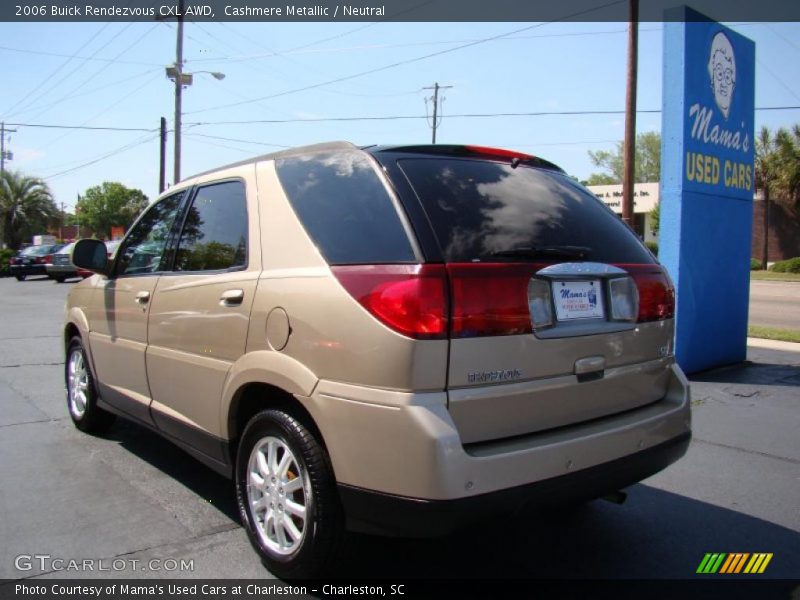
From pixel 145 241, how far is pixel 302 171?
1.78m

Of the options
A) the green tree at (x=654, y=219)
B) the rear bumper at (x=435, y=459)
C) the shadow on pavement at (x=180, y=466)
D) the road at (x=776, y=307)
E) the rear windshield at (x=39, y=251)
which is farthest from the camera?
the green tree at (x=654, y=219)

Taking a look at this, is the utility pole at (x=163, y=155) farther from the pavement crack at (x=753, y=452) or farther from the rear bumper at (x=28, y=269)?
the pavement crack at (x=753, y=452)

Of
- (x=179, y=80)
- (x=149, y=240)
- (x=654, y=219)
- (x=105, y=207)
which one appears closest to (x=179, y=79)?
(x=179, y=80)

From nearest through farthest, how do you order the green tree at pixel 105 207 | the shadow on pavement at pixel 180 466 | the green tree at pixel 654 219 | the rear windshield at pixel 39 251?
1. the shadow on pavement at pixel 180 466
2. the rear windshield at pixel 39 251
3. the green tree at pixel 654 219
4. the green tree at pixel 105 207

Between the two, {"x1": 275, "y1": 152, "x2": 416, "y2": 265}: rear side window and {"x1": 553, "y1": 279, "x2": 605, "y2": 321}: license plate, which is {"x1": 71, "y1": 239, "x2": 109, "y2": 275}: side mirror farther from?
{"x1": 553, "y1": 279, "x2": 605, "y2": 321}: license plate

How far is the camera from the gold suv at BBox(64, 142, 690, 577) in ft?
7.69

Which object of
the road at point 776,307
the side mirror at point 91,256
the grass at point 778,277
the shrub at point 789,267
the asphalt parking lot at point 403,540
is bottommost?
the asphalt parking lot at point 403,540

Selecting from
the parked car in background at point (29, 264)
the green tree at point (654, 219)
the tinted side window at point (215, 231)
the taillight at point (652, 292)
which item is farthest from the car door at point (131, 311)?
the green tree at point (654, 219)

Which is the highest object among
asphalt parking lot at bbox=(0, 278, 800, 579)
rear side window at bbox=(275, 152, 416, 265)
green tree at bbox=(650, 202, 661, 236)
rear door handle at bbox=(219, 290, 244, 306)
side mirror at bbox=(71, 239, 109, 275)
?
green tree at bbox=(650, 202, 661, 236)

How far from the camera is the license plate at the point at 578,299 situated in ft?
8.63

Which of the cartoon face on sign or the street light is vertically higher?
the street light

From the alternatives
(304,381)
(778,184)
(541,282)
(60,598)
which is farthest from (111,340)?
(778,184)

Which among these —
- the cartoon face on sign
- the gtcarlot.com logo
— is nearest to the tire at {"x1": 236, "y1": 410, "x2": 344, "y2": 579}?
Result: the gtcarlot.com logo

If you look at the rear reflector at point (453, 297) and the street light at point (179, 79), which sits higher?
the street light at point (179, 79)
